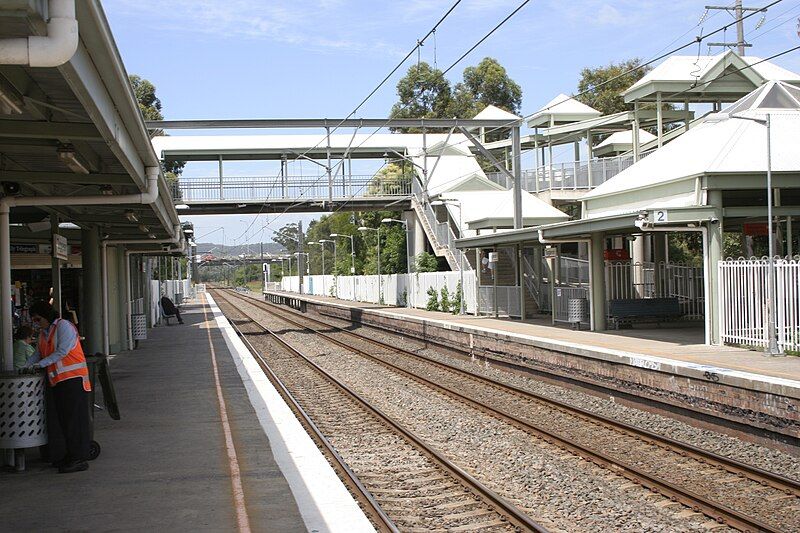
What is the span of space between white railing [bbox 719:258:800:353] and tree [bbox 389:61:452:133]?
62206mm

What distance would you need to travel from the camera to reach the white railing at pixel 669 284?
995 inches

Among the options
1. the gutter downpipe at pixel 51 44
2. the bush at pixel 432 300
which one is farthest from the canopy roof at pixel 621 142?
the gutter downpipe at pixel 51 44

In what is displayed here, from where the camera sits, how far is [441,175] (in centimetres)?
4619

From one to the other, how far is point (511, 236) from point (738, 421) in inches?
559

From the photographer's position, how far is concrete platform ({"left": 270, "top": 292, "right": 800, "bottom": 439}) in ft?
37.8

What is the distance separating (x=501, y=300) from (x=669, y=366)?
55.7ft

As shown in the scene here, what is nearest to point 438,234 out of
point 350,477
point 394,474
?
point 394,474

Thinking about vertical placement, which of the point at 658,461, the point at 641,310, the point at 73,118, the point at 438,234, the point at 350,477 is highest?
the point at 438,234

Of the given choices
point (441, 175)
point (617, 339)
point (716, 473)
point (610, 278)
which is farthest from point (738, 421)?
point (441, 175)

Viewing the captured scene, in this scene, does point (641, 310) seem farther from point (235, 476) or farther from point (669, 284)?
point (235, 476)

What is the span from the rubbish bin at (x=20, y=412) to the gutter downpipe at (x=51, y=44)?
170 inches

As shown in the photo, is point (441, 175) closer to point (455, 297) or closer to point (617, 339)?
point (455, 297)

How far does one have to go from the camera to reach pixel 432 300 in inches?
1505

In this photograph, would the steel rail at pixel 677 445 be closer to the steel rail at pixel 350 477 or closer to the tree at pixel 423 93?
the steel rail at pixel 350 477
